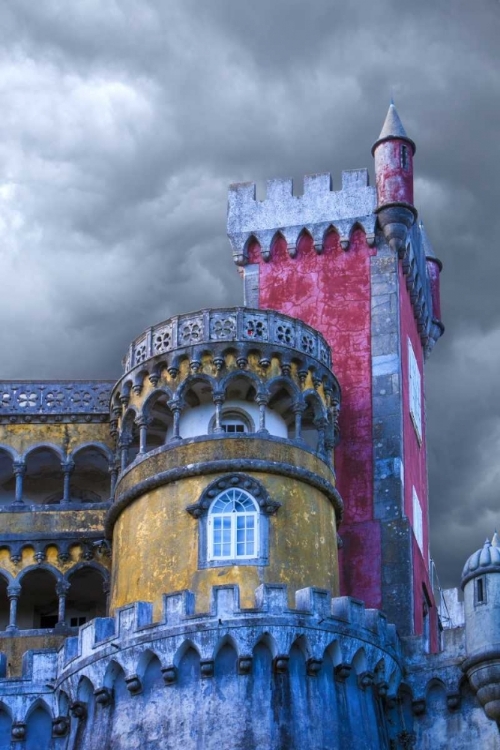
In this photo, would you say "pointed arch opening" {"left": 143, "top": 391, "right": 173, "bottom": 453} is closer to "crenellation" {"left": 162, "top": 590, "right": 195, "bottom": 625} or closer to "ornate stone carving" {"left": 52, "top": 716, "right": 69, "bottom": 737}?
"crenellation" {"left": 162, "top": 590, "right": 195, "bottom": 625}

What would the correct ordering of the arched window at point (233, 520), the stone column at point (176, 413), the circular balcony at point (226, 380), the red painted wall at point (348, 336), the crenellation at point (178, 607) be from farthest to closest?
the red painted wall at point (348, 336)
the circular balcony at point (226, 380)
the stone column at point (176, 413)
the arched window at point (233, 520)
the crenellation at point (178, 607)

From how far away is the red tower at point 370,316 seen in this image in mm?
55094

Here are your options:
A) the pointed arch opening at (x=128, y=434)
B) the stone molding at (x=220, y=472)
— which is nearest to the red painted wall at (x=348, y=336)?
the stone molding at (x=220, y=472)

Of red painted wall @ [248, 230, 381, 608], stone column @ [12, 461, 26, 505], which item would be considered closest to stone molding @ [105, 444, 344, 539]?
red painted wall @ [248, 230, 381, 608]

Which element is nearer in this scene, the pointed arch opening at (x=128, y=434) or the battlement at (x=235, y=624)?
the battlement at (x=235, y=624)

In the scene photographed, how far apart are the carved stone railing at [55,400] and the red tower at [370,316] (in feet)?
24.9

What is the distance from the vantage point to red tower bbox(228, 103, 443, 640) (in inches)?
2169

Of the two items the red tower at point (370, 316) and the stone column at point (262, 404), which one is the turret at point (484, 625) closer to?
the red tower at point (370, 316)

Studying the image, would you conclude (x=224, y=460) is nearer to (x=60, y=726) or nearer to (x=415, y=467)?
(x=60, y=726)

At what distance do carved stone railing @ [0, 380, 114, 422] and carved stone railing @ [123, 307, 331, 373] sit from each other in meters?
3.92

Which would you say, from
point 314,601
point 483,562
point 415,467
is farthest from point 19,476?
point 483,562

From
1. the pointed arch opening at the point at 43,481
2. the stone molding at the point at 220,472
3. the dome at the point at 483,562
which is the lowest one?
the dome at the point at 483,562

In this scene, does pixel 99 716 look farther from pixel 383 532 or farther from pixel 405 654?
pixel 383 532

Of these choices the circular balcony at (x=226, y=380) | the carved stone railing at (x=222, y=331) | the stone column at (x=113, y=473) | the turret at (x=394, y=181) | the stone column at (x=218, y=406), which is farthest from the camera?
the turret at (x=394, y=181)
